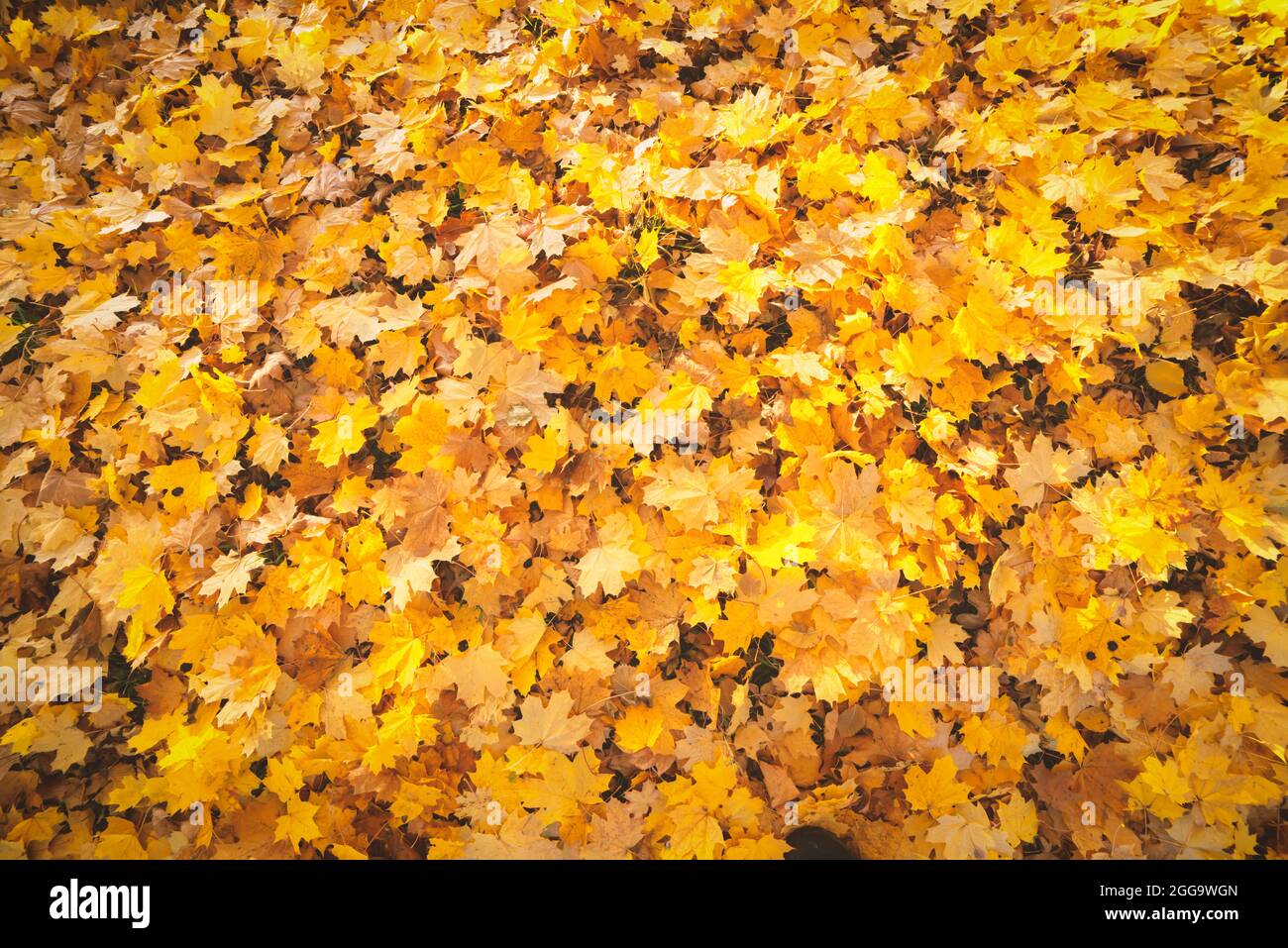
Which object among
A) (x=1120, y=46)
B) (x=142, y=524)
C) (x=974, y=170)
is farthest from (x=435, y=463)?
(x=1120, y=46)

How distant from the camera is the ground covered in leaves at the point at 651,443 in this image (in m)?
1.62

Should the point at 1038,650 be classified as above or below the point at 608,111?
below

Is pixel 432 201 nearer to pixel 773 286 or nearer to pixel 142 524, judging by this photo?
pixel 773 286

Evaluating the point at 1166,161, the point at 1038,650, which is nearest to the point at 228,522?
the point at 1038,650

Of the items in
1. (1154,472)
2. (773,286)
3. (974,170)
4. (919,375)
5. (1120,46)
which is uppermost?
(1120,46)

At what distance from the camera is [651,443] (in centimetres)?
182

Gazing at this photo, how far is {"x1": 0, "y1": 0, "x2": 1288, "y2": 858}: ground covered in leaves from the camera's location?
63.6 inches

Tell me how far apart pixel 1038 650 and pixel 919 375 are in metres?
0.80

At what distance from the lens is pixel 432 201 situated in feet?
6.87
